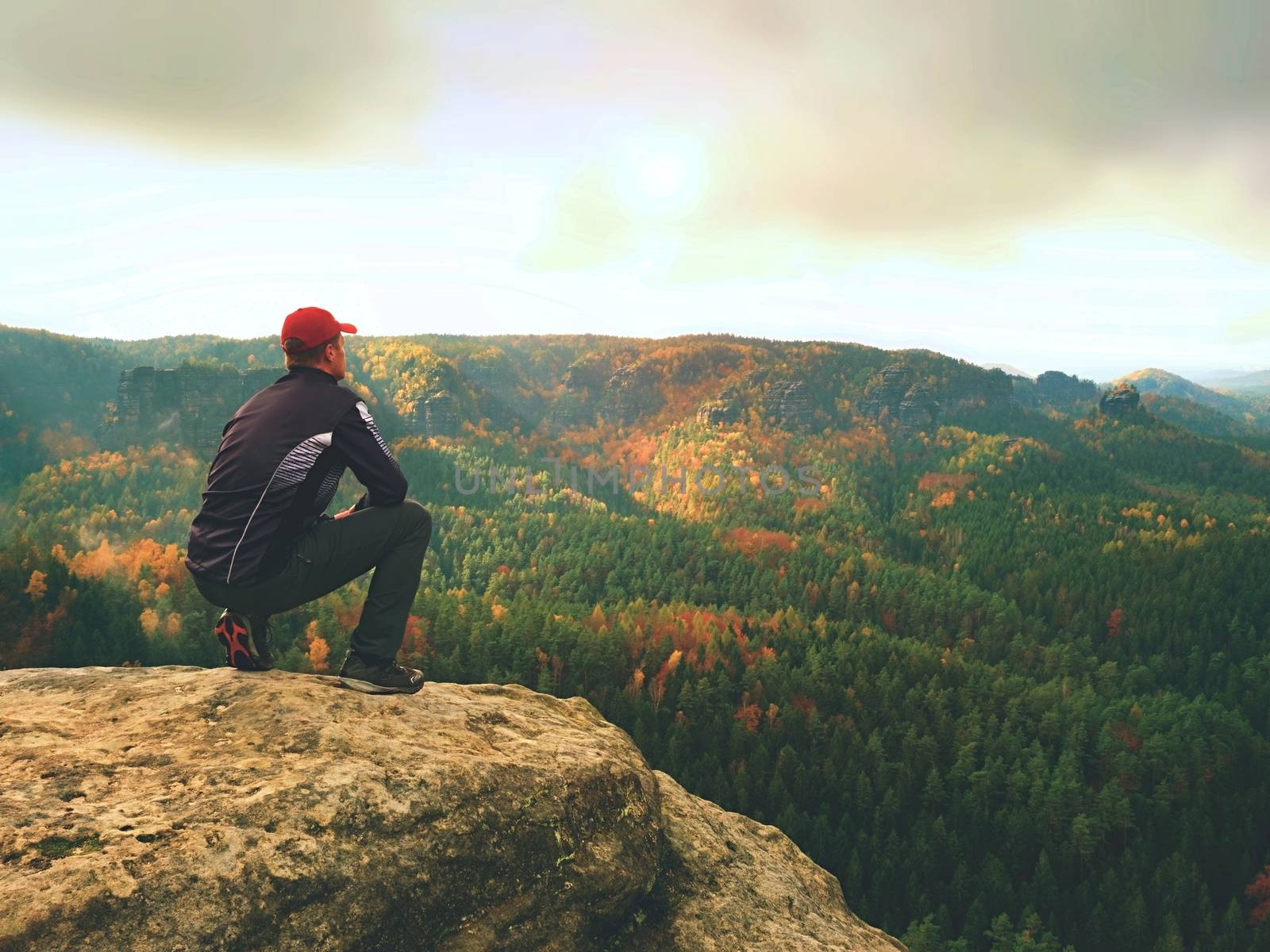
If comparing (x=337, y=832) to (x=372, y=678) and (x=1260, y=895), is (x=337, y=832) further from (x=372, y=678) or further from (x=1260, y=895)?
(x=1260, y=895)

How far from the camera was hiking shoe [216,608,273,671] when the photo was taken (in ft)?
27.2

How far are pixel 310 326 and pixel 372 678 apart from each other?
13.8 feet

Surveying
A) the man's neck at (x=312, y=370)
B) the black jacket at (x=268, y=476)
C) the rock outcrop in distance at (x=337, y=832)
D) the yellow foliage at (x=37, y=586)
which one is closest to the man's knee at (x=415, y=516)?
the black jacket at (x=268, y=476)

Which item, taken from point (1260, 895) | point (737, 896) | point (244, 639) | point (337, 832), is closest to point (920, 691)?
point (1260, 895)

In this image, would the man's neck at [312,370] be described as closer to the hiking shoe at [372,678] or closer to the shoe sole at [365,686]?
the hiking shoe at [372,678]

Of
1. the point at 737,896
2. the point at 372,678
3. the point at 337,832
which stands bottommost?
the point at 737,896

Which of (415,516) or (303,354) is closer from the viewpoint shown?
(303,354)

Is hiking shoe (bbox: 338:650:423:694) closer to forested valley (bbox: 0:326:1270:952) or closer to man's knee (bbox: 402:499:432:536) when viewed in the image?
man's knee (bbox: 402:499:432:536)

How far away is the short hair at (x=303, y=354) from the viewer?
7910mm

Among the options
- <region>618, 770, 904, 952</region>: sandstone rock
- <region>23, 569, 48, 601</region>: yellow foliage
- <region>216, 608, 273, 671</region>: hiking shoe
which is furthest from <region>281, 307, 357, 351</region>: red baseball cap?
<region>23, 569, 48, 601</region>: yellow foliage

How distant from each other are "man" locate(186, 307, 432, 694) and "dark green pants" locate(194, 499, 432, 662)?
12mm

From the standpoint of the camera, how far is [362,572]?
823 cm

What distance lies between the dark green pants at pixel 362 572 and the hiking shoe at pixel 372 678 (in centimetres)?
15

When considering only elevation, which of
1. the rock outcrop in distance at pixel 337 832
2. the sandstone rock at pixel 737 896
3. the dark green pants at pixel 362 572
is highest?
the dark green pants at pixel 362 572
